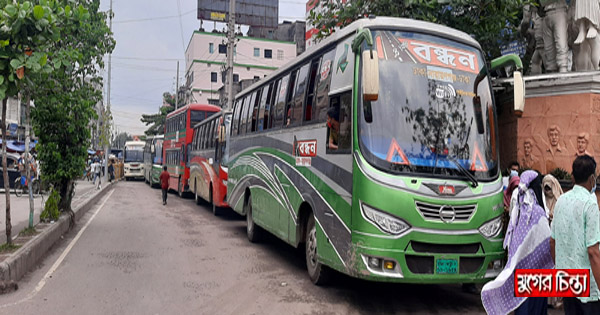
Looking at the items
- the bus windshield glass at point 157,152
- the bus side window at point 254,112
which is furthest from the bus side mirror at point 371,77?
the bus windshield glass at point 157,152

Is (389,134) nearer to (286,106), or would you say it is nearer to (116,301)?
(286,106)

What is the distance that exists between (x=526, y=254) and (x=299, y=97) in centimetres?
467

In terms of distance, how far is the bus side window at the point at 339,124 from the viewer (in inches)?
255

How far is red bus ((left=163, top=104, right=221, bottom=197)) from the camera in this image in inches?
916

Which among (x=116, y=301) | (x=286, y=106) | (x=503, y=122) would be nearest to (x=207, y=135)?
(x=286, y=106)

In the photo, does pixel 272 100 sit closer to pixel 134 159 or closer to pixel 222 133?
pixel 222 133

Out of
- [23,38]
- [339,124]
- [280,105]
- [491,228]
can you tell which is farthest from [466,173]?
[23,38]

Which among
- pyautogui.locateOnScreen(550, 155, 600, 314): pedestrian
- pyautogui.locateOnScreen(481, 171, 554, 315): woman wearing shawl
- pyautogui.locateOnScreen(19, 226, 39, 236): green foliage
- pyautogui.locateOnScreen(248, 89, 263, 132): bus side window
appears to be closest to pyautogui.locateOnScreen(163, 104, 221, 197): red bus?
pyautogui.locateOnScreen(248, 89, 263, 132): bus side window

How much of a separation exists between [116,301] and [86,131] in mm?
7488

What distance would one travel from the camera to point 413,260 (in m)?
5.83

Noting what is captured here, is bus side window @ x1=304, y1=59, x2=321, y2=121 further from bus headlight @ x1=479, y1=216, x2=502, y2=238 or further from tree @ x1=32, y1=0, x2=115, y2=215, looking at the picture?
tree @ x1=32, y1=0, x2=115, y2=215

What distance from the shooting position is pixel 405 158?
236 inches

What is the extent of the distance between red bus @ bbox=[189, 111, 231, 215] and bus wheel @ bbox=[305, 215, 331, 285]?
793 centimetres

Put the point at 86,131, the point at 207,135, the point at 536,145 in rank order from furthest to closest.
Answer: the point at 207,135
the point at 86,131
the point at 536,145
